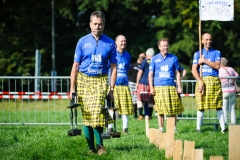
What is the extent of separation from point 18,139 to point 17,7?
2584cm

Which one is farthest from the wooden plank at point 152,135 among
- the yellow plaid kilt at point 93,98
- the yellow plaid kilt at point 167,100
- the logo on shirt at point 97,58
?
the yellow plaid kilt at point 167,100

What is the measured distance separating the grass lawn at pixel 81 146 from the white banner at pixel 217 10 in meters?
2.43

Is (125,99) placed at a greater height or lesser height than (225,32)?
lesser

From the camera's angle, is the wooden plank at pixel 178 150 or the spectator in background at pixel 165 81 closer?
the wooden plank at pixel 178 150

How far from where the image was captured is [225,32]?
43.8 m

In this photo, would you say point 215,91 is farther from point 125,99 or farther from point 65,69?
point 65,69

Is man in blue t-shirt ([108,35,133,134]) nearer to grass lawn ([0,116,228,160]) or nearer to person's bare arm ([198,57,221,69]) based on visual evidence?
grass lawn ([0,116,228,160])

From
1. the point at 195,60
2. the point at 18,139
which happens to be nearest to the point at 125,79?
the point at 195,60

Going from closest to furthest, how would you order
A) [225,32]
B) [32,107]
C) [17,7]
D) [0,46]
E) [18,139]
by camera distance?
1. [18,139]
2. [32,107]
3. [17,7]
4. [0,46]
5. [225,32]

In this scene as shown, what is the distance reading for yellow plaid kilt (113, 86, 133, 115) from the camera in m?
13.3

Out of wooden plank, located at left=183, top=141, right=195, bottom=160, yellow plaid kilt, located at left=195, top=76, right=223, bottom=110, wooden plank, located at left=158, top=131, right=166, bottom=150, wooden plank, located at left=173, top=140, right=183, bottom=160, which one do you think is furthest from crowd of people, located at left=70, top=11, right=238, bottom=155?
wooden plank, located at left=183, top=141, right=195, bottom=160

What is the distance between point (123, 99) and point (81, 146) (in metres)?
3.39

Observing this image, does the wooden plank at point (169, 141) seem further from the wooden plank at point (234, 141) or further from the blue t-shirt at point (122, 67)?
the blue t-shirt at point (122, 67)

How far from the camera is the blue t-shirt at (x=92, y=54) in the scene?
29.9 feet
